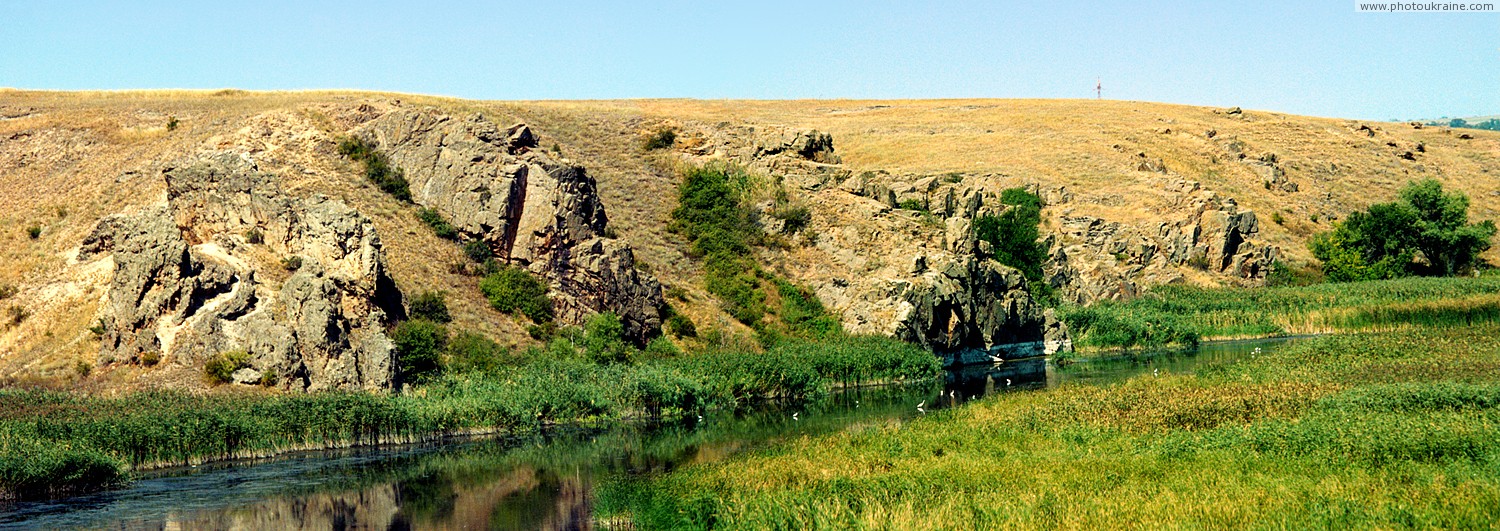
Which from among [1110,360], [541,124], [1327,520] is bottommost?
[1110,360]

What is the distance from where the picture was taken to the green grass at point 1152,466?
23.1 m

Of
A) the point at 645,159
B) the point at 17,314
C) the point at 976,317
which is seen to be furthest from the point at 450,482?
the point at 645,159

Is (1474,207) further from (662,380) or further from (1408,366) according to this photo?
(662,380)

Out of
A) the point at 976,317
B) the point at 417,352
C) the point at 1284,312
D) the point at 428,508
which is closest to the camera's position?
the point at 428,508

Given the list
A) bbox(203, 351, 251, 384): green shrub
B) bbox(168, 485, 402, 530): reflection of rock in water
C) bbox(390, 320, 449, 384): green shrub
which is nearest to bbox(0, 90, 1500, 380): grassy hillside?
bbox(203, 351, 251, 384): green shrub

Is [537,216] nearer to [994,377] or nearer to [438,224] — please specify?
[438,224]

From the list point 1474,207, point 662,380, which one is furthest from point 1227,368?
point 1474,207

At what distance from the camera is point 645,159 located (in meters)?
83.2

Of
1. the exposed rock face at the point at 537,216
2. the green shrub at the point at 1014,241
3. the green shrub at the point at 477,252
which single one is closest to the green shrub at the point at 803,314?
the exposed rock face at the point at 537,216

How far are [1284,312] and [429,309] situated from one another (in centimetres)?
4575

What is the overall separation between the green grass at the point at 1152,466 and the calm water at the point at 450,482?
2.27m

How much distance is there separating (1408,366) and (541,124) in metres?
56.7

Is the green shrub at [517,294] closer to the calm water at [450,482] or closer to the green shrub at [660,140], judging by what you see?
the calm water at [450,482]

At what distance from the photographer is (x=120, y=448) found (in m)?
36.0
